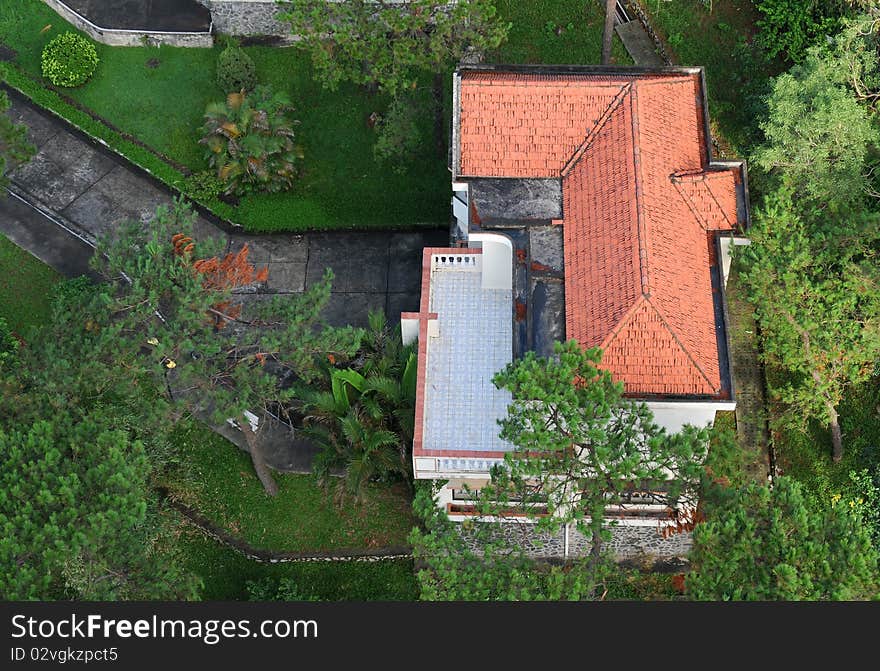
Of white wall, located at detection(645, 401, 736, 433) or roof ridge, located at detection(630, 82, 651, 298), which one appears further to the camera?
roof ridge, located at detection(630, 82, 651, 298)

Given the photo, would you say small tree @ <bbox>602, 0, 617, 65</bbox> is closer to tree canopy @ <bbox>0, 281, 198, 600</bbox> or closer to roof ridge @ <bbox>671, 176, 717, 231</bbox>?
roof ridge @ <bbox>671, 176, 717, 231</bbox>

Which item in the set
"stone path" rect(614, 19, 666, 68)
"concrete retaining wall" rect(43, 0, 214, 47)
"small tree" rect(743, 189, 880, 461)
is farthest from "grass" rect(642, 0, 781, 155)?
"concrete retaining wall" rect(43, 0, 214, 47)

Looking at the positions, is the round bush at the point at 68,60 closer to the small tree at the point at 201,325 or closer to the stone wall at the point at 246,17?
Answer: the stone wall at the point at 246,17

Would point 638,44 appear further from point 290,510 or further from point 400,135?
point 290,510

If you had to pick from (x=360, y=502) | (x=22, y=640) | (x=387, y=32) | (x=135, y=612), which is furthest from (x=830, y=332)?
(x=22, y=640)

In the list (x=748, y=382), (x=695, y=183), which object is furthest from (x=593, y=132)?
(x=748, y=382)

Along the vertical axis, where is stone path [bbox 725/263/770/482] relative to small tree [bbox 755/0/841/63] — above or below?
below

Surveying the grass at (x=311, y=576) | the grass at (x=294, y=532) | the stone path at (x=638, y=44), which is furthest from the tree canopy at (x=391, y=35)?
the grass at (x=311, y=576)
